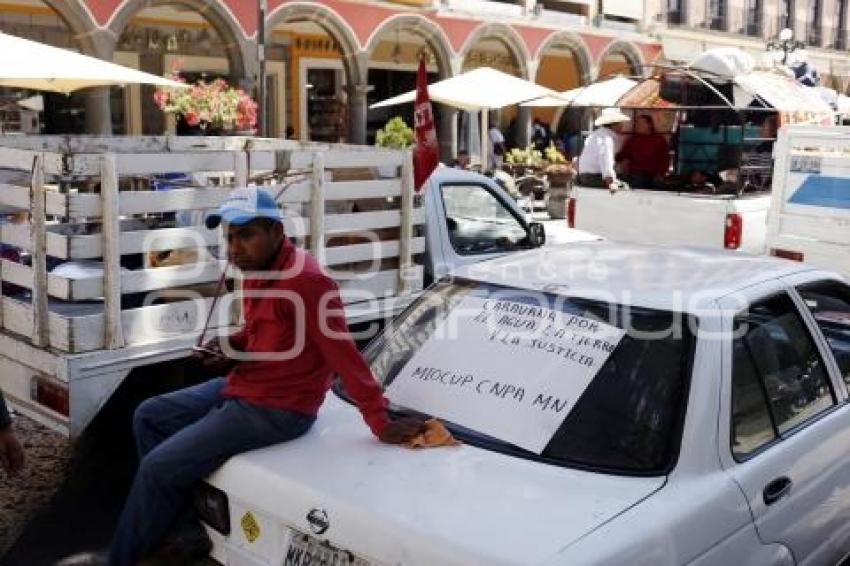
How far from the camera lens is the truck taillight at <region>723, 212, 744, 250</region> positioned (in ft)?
27.1

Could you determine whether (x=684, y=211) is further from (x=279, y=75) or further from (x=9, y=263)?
(x=279, y=75)

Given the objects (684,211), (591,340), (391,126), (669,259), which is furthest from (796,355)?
(391,126)

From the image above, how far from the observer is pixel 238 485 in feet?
9.27

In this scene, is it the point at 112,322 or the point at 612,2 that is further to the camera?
the point at 612,2

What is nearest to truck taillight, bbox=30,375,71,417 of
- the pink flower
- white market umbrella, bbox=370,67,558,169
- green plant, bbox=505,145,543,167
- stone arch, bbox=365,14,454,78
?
the pink flower

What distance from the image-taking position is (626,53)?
28.7 meters

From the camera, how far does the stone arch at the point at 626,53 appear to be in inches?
1083

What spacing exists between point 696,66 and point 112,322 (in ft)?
25.5

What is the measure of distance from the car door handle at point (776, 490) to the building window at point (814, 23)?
39.7 m

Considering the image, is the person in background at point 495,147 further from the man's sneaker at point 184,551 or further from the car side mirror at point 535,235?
the man's sneaker at point 184,551

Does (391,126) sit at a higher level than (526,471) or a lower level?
higher

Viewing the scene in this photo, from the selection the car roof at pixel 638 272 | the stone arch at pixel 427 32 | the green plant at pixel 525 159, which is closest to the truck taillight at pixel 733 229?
the car roof at pixel 638 272

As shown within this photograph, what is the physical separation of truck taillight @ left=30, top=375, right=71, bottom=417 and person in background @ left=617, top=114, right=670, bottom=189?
7.88 metres

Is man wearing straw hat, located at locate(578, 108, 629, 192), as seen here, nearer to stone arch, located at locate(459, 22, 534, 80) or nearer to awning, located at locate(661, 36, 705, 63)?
stone arch, located at locate(459, 22, 534, 80)
